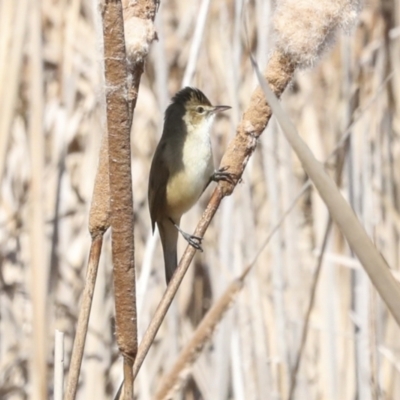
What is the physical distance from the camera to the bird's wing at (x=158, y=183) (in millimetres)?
1566

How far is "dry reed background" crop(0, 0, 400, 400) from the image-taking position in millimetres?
1504

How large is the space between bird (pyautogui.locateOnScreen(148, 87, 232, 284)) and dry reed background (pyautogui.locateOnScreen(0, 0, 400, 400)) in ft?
0.16

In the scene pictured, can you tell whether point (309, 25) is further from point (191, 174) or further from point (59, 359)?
point (191, 174)

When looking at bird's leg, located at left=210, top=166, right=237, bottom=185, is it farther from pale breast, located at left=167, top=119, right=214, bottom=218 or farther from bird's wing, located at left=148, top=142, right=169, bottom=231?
bird's wing, located at left=148, top=142, right=169, bottom=231

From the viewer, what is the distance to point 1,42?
106cm

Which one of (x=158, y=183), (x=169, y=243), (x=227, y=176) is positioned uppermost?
(x=158, y=183)

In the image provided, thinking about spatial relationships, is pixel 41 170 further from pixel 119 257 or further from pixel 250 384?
pixel 250 384

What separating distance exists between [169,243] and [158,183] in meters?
0.13

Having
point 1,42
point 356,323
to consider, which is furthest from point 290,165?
point 1,42

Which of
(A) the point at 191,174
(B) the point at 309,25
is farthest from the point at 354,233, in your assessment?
(A) the point at 191,174

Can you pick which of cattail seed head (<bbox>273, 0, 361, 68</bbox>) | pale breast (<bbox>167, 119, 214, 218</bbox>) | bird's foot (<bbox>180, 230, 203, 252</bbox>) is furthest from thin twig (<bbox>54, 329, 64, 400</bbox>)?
pale breast (<bbox>167, 119, 214, 218</bbox>)

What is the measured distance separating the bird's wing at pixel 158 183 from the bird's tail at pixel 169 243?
0.03 m

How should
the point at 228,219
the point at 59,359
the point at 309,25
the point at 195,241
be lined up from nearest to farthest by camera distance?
1. the point at 309,25
2. the point at 59,359
3. the point at 195,241
4. the point at 228,219

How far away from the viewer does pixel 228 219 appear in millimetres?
1597
